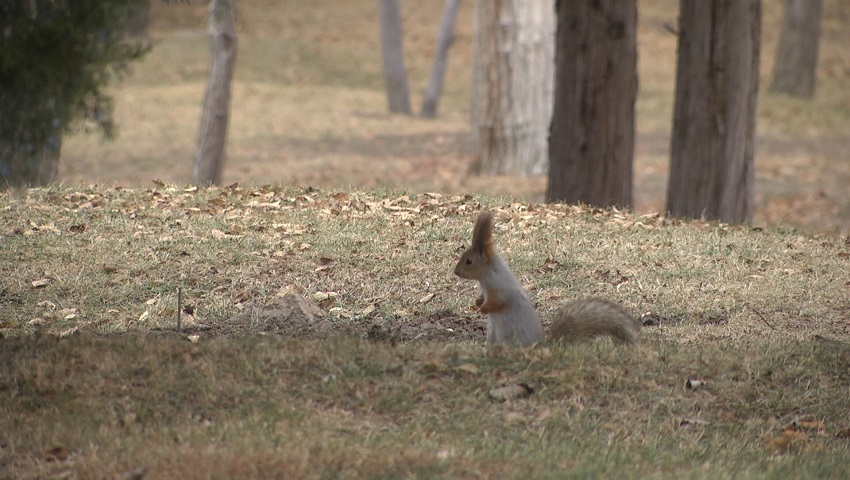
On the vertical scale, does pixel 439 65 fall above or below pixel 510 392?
above

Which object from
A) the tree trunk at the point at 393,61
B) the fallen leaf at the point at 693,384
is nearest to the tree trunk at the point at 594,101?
the fallen leaf at the point at 693,384

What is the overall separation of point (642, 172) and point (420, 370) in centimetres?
1379

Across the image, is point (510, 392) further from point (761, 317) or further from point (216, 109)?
point (216, 109)

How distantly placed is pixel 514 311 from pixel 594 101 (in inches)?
210

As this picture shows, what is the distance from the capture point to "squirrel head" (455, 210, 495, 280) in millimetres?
6191

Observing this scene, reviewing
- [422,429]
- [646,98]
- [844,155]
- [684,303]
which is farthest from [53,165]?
[646,98]

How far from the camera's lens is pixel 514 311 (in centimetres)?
629

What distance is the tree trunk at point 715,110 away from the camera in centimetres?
1134

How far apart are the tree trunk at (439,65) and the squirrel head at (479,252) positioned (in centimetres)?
1885

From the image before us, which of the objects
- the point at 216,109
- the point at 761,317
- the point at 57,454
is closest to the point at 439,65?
the point at 216,109

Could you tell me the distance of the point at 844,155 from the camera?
827 inches

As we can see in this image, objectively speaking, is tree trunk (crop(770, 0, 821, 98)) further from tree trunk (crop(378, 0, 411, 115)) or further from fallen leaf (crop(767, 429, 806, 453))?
fallen leaf (crop(767, 429, 806, 453))

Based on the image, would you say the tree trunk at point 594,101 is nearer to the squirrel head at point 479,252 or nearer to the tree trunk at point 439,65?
the squirrel head at point 479,252

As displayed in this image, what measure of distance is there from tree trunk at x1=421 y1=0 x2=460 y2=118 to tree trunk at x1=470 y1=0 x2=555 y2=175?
6.88 metres
